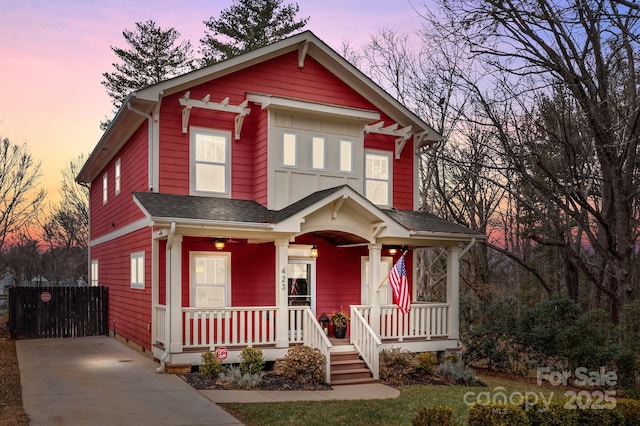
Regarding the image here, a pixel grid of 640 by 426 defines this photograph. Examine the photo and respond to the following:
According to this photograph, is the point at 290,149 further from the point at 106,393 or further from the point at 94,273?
the point at 94,273

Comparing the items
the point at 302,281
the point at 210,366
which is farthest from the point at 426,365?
the point at 210,366

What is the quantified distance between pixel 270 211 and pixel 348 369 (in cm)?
405

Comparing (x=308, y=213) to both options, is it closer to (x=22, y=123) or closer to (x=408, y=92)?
(x=408, y=92)

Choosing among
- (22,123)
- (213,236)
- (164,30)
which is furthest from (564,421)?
(164,30)

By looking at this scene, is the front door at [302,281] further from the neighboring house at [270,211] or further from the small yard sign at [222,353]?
the small yard sign at [222,353]

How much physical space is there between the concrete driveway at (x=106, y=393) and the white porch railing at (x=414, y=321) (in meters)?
5.05

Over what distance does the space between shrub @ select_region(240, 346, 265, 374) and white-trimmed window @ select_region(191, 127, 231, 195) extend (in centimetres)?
422

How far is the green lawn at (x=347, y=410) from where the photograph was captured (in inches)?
341

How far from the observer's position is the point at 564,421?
759 centimetres

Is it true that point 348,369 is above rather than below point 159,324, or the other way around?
below

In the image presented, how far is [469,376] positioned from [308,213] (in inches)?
199

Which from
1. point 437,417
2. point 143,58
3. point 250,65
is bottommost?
point 437,417

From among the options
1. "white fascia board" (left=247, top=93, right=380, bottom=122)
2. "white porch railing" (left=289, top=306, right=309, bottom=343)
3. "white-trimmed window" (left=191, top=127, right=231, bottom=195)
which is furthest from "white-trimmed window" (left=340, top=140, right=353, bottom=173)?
"white porch railing" (left=289, top=306, right=309, bottom=343)

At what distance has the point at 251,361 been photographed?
38.4 ft
